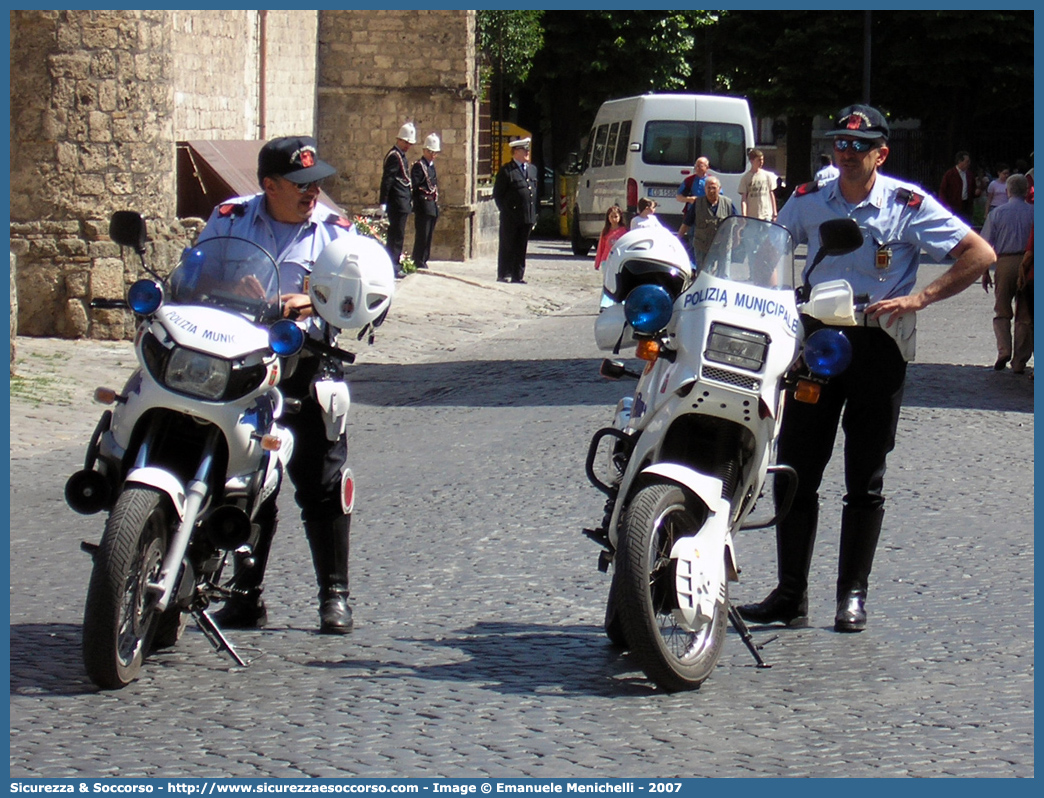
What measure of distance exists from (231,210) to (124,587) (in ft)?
4.78

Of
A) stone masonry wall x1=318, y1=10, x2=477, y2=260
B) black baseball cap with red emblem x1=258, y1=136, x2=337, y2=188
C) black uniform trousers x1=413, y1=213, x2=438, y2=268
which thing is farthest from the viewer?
stone masonry wall x1=318, y1=10, x2=477, y2=260

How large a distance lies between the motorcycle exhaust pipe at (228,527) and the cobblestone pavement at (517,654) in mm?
402

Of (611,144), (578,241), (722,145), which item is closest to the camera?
(722,145)

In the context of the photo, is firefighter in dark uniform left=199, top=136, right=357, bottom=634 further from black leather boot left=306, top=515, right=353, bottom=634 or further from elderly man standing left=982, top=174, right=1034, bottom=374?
elderly man standing left=982, top=174, right=1034, bottom=374

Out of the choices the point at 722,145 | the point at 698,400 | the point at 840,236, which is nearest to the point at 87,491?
the point at 698,400

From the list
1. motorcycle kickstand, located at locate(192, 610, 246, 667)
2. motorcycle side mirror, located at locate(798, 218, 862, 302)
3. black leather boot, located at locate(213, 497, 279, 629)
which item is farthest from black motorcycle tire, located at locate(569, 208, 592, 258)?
motorcycle kickstand, located at locate(192, 610, 246, 667)

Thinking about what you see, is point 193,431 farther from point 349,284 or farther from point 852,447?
point 852,447

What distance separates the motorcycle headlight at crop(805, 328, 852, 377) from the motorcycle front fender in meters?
1.82

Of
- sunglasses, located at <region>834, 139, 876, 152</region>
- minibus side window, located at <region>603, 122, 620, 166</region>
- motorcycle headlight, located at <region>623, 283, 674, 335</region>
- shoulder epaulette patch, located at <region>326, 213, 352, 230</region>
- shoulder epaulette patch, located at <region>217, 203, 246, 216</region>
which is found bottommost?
motorcycle headlight, located at <region>623, 283, 674, 335</region>

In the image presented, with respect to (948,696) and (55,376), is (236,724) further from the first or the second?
(55,376)

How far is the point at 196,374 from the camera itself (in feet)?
16.2

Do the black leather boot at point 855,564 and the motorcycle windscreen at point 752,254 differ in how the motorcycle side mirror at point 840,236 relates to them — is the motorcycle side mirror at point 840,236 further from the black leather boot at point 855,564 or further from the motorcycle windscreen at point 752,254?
the black leather boot at point 855,564

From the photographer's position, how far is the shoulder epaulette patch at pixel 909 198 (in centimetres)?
580

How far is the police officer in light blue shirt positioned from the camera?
227 inches
